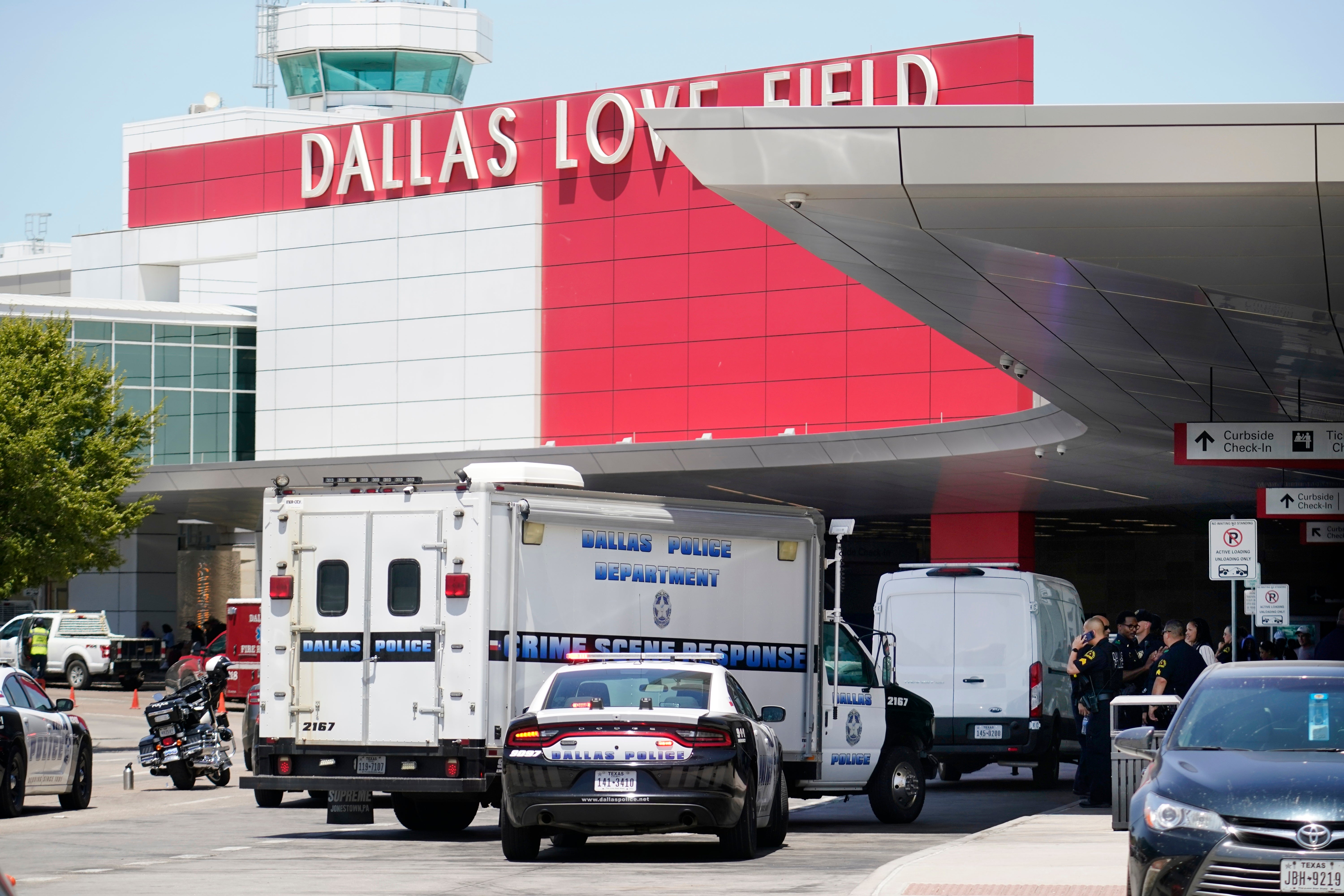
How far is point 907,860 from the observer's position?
12.4m

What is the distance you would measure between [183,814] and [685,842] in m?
6.38

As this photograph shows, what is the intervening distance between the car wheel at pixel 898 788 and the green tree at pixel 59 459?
19.7 metres

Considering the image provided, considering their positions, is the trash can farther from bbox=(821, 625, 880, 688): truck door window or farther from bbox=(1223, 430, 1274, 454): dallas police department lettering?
bbox=(1223, 430, 1274, 454): dallas police department lettering

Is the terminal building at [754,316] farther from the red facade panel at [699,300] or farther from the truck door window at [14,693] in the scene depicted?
the truck door window at [14,693]

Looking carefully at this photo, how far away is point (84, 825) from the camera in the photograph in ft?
57.4

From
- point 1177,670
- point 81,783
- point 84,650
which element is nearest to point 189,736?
point 81,783

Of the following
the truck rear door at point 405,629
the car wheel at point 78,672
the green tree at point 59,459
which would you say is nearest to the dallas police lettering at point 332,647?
the truck rear door at point 405,629

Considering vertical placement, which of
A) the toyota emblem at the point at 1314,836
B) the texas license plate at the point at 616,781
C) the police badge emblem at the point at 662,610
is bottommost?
the texas license plate at the point at 616,781

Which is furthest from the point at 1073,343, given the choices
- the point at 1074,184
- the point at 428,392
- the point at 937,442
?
the point at 428,392

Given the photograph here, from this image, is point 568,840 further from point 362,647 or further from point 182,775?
point 182,775

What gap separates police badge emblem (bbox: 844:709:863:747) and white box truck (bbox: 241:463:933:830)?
366mm

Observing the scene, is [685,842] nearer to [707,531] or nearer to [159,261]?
[707,531]

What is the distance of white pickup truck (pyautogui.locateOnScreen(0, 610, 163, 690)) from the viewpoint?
151 feet

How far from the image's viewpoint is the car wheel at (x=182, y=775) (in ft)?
72.9
